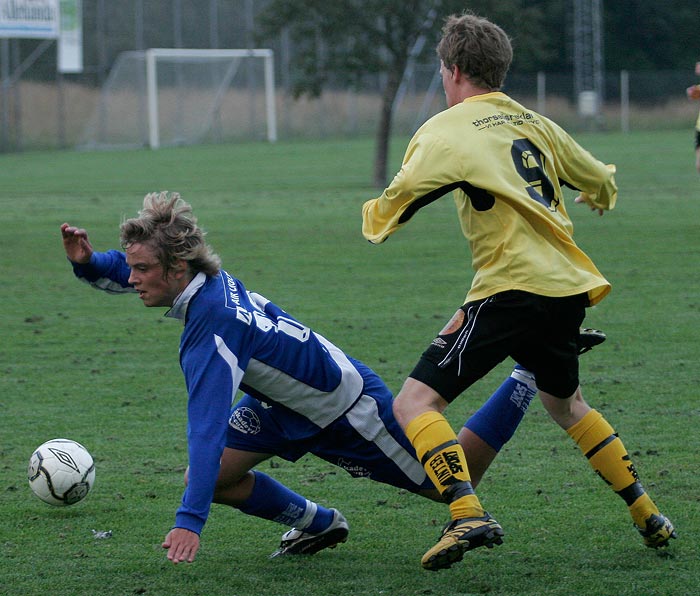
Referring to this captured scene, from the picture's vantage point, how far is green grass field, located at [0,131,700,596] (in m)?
4.14

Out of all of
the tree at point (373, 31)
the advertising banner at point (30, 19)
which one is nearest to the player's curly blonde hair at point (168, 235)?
the tree at point (373, 31)

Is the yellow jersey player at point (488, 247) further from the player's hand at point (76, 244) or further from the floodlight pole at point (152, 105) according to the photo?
the floodlight pole at point (152, 105)

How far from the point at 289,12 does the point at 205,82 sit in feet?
78.0

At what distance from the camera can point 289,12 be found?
23984 mm

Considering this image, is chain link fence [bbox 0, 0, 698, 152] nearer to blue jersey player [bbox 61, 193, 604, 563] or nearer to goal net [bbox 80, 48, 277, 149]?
goal net [bbox 80, 48, 277, 149]

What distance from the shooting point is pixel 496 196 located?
398cm

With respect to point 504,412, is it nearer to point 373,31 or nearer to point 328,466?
point 328,466

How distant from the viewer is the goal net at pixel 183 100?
149ft

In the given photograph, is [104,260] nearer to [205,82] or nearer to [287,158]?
[287,158]

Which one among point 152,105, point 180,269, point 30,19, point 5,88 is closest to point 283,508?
point 180,269

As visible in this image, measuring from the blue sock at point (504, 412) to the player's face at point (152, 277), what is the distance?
1.28m

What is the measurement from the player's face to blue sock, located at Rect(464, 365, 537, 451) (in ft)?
4.21

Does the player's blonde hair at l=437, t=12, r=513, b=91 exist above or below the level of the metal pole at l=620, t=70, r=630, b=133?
above

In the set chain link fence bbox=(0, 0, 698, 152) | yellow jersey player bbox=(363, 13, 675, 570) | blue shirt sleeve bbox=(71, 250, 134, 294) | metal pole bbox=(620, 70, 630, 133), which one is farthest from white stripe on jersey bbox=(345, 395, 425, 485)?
metal pole bbox=(620, 70, 630, 133)
